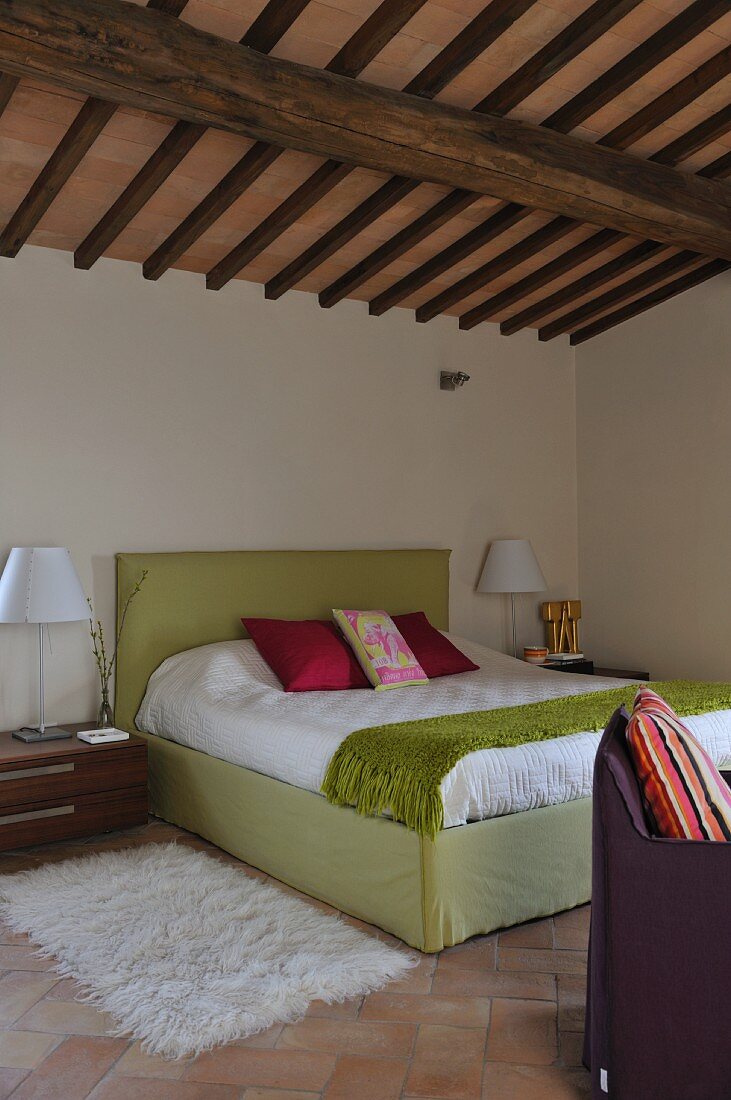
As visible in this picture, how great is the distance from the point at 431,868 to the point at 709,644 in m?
3.07

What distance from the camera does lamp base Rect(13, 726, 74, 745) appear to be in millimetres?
3736

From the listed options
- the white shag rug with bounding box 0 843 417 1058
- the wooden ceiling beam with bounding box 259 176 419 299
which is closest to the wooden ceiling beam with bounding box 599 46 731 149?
the wooden ceiling beam with bounding box 259 176 419 299

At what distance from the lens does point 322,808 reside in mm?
3080

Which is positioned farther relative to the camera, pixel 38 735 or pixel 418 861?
pixel 38 735

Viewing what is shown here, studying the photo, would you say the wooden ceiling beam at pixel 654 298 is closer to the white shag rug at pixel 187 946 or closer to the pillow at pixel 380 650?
the pillow at pixel 380 650

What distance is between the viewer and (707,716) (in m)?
3.36

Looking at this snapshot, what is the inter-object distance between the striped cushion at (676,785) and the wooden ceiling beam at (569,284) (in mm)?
2929

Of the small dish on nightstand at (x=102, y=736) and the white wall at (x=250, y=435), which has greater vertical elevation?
the white wall at (x=250, y=435)

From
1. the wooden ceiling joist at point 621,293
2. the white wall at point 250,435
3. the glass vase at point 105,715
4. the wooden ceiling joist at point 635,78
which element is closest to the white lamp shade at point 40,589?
the white wall at point 250,435

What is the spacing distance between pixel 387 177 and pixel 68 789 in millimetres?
2690

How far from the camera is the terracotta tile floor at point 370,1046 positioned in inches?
81.4

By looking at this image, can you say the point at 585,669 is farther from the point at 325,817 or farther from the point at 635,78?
the point at 635,78

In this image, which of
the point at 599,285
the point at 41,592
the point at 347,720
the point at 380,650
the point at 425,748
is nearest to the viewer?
the point at 425,748

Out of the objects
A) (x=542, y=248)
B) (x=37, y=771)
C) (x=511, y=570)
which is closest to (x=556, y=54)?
(x=542, y=248)
